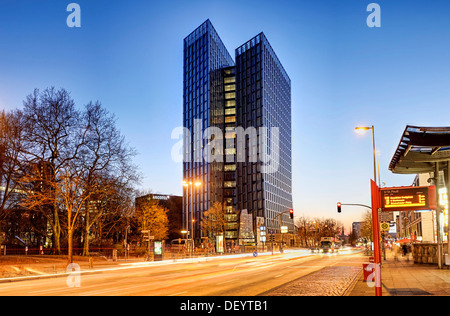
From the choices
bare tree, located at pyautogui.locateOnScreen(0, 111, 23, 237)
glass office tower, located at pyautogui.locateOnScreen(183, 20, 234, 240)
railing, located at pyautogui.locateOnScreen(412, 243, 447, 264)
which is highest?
glass office tower, located at pyautogui.locateOnScreen(183, 20, 234, 240)

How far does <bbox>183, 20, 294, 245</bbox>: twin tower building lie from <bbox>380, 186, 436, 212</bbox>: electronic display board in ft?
332

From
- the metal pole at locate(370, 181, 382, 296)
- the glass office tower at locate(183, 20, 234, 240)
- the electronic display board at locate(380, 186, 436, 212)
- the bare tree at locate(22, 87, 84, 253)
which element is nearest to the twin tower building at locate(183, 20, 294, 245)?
the glass office tower at locate(183, 20, 234, 240)

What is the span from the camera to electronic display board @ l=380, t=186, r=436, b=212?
1570 centimetres

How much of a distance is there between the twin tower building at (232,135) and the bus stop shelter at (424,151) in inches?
3480

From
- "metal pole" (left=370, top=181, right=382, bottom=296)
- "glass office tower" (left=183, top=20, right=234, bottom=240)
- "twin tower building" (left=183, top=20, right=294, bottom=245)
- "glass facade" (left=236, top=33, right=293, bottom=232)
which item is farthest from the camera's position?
"glass facade" (left=236, top=33, right=293, bottom=232)

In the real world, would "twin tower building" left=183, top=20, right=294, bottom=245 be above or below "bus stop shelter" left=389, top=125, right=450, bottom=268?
above

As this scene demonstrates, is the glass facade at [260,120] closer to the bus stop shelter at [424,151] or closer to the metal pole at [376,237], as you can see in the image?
the bus stop shelter at [424,151]

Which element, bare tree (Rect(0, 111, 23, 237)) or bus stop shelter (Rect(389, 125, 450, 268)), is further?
bare tree (Rect(0, 111, 23, 237))

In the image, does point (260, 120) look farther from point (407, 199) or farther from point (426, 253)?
point (407, 199)

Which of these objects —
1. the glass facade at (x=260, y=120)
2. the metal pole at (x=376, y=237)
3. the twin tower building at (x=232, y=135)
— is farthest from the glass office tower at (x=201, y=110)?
the metal pole at (x=376, y=237)

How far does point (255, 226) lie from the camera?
122 metres

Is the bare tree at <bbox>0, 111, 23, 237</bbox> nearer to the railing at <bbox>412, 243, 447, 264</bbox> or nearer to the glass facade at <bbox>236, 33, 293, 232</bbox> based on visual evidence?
the railing at <bbox>412, 243, 447, 264</bbox>
